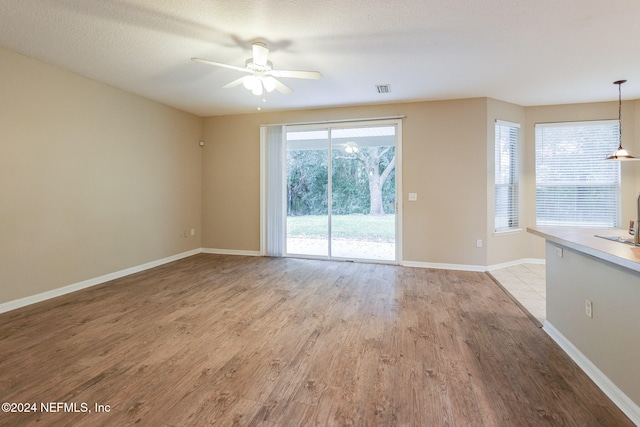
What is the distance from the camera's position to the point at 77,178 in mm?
3576

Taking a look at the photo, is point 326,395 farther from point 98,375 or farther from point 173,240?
point 173,240

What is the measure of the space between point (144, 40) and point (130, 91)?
1813 mm

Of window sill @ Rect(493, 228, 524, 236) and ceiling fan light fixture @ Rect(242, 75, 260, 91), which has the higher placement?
ceiling fan light fixture @ Rect(242, 75, 260, 91)

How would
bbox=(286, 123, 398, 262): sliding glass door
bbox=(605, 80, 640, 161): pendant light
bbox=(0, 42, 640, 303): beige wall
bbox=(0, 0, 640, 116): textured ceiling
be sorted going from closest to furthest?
1. bbox=(0, 0, 640, 116): textured ceiling
2. bbox=(0, 42, 640, 303): beige wall
3. bbox=(605, 80, 640, 161): pendant light
4. bbox=(286, 123, 398, 262): sliding glass door

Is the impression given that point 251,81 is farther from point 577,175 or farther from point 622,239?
point 577,175

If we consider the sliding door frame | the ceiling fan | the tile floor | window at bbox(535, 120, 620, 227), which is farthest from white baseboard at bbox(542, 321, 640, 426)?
window at bbox(535, 120, 620, 227)

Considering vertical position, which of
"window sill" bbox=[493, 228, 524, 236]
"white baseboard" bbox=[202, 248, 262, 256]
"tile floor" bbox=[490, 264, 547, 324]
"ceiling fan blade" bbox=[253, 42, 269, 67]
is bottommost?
"tile floor" bbox=[490, 264, 547, 324]

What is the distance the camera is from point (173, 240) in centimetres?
516

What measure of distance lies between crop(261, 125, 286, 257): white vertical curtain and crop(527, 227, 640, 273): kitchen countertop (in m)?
3.92

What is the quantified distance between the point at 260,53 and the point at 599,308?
132 inches

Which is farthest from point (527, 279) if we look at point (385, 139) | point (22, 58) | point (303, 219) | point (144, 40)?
point (22, 58)

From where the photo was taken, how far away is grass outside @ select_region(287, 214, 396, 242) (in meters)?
4.94

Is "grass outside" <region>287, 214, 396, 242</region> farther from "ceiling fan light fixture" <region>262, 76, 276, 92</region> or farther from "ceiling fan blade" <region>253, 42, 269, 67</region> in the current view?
"ceiling fan blade" <region>253, 42, 269, 67</region>

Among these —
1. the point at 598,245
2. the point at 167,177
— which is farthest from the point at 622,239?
the point at 167,177
